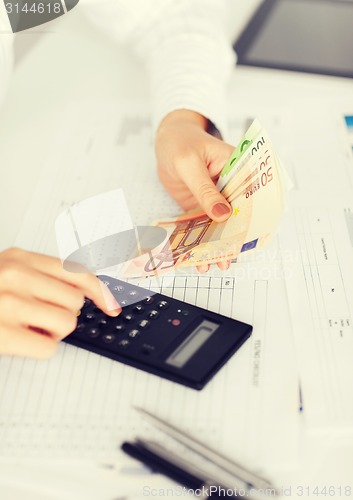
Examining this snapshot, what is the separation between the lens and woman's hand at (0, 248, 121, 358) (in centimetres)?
54

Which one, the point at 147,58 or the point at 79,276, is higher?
the point at 147,58

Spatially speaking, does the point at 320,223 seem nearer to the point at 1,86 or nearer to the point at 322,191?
the point at 322,191

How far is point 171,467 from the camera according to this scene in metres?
0.47

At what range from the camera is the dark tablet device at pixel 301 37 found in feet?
3.15

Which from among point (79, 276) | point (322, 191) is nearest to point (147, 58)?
point (322, 191)

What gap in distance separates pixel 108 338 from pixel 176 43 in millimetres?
542

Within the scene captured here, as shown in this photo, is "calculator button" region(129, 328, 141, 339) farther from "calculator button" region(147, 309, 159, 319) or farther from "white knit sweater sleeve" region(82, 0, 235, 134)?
"white knit sweater sleeve" region(82, 0, 235, 134)

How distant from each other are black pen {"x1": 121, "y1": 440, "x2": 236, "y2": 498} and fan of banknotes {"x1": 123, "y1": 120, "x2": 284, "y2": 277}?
20 centimetres

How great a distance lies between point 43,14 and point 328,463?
86 centimetres

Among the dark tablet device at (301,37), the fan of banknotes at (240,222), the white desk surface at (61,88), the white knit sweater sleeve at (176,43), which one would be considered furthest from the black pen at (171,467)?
the dark tablet device at (301,37)

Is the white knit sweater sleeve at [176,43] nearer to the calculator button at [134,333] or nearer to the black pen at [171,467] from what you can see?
the calculator button at [134,333]

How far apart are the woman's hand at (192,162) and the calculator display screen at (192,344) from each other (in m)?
0.10

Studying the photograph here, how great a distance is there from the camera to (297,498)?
1.51 feet

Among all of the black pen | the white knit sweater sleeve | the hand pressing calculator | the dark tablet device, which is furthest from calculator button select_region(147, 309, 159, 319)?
the dark tablet device
